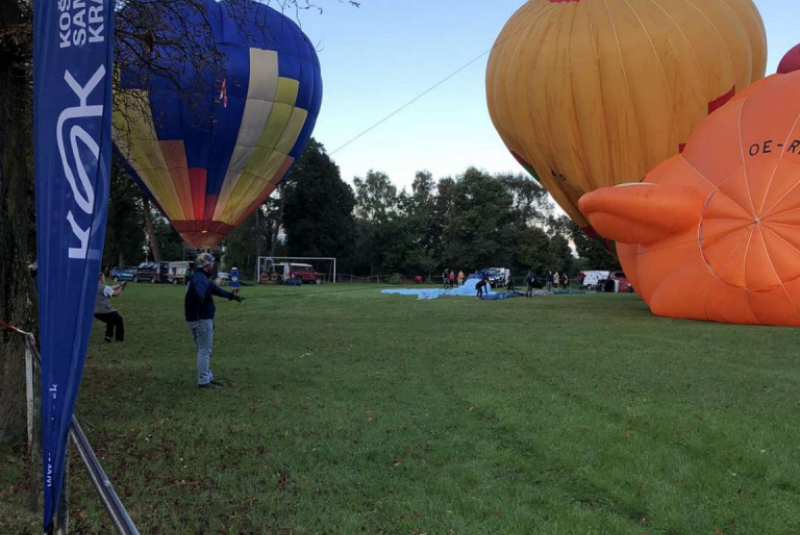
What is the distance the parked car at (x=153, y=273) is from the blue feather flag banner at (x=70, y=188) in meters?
47.6

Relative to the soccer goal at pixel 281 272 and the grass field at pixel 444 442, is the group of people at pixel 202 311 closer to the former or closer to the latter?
the grass field at pixel 444 442

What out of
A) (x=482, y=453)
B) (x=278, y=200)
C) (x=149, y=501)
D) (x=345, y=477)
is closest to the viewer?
(x=149, y=501)

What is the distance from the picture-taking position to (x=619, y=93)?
15.6 metres

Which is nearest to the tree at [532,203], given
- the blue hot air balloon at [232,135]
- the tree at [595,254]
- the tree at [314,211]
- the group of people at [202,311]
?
the tree at [595,254]

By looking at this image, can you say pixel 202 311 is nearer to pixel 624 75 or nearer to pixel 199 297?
pixel 199 297

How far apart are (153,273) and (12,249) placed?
4615cm

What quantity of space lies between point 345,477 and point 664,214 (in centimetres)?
1269

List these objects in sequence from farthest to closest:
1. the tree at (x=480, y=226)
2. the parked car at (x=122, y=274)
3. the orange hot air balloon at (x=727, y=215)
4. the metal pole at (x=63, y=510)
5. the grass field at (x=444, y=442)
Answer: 1. the tree at (x=480, y=226)
2. the parked car at (x=122, y=274)
3. the orange hot air balloon at (x=727, y=215)
4. the grass field at (x=444, y=442)
5. the metal pole at (x=63, y=510)

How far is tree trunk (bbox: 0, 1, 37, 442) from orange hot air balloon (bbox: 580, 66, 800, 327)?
520 inches

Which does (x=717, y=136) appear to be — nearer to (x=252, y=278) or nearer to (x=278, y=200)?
(x=252, y=278)

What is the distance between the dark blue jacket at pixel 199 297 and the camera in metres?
7.32

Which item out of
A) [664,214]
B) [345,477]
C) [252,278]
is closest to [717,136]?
[664,214]

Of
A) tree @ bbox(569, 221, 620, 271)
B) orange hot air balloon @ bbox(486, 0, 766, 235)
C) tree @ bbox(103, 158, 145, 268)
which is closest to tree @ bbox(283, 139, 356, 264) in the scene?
tree @ bbox(103, 158, 145, 268)

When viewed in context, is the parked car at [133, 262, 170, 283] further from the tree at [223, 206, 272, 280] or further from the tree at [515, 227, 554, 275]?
the tree at [515, 227, 554, 275]
